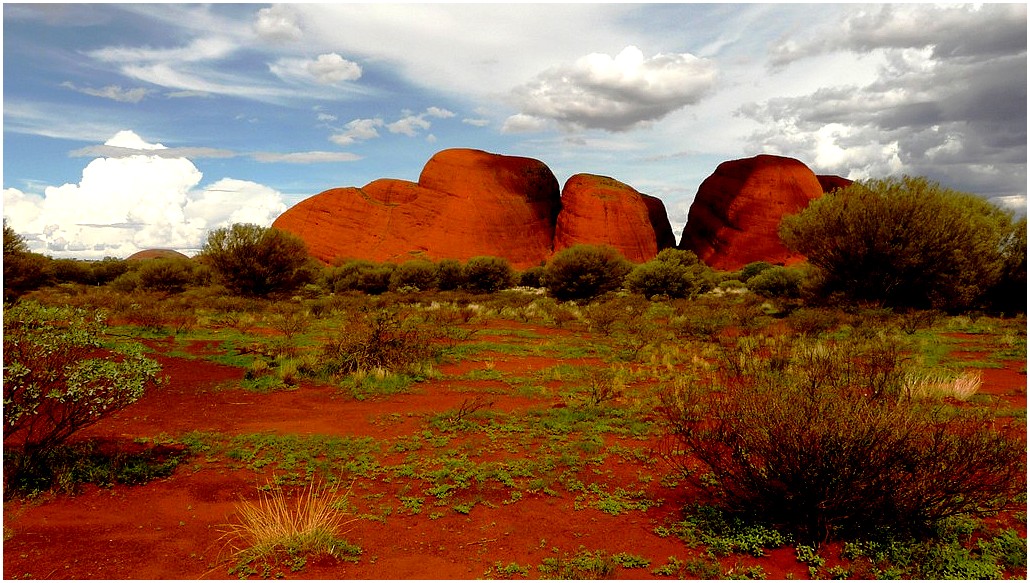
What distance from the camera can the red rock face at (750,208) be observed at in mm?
54781

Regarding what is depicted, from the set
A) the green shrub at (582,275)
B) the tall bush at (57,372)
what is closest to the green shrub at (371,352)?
the tall bush at (57,372)

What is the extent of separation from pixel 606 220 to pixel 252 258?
37721mm

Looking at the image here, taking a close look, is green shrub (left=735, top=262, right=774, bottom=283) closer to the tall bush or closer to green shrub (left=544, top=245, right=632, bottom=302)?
green shrub (left=544, top=245, right=632, bottom=302)

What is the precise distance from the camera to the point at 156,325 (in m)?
16.5

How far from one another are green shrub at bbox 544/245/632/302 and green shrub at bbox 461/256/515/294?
6570mm

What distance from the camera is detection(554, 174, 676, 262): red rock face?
58.5 metres

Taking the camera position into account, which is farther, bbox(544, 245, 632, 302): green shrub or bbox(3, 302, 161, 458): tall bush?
bbox(544, 245, 632, 302): green shrub

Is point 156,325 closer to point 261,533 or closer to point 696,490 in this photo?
point 261,533

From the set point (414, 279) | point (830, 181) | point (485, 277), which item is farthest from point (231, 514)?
point (830, 181)

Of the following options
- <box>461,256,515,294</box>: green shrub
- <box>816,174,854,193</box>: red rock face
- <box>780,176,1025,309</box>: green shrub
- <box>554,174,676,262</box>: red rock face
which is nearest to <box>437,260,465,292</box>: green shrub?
<box>461,256,515,294</box>: green shrub

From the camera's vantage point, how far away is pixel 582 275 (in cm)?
3266

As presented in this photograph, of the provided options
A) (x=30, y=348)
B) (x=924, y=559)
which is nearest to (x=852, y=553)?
(x=924, y=559)

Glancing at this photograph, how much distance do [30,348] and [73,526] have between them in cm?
201

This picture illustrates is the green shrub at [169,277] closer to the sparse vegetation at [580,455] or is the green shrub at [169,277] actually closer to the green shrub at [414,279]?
the green shrub at [414,279]
